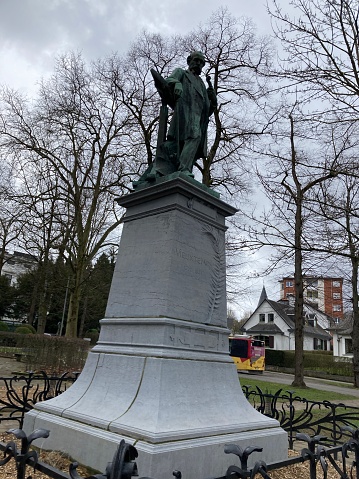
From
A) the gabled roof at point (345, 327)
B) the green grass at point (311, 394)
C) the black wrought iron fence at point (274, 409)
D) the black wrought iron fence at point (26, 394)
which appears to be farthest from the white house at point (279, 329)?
the black wrought iron fence at point (26, 394)

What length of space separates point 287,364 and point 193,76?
35.5 m

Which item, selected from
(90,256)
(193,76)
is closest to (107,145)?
(90,256)

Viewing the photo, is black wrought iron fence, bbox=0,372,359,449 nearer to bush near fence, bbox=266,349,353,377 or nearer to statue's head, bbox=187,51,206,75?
statue's head, bbox=187,51,206,75

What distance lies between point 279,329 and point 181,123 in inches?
1927

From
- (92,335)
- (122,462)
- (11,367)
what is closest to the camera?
(122,462)

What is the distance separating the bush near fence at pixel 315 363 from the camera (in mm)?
34094

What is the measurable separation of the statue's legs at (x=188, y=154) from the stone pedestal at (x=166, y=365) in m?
0.49

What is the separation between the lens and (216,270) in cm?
504

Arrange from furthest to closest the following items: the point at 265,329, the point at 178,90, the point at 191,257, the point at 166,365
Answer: the point at 265,329
the point at 178,90
the point at 191,257
the point at 166,365

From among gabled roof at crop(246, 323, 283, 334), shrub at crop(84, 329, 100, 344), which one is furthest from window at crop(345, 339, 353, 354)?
shrub at crop(84, 329, 100, 344)

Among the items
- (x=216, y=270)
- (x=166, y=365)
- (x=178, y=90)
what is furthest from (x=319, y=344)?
(x=166, y=365)

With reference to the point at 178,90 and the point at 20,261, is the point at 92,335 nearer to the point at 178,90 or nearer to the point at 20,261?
the point at 20,261

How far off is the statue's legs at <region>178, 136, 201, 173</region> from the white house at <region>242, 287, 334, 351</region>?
45.5m

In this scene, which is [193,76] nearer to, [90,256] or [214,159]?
[214,159]
